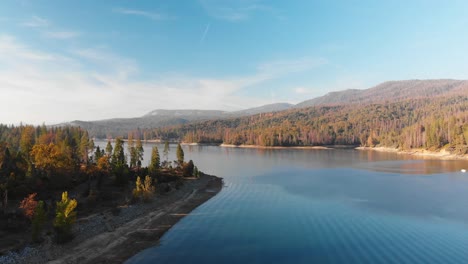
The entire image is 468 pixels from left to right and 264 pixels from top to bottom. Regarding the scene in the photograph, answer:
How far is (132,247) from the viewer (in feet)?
94.2

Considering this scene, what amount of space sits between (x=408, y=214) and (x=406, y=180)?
3384 centimetres

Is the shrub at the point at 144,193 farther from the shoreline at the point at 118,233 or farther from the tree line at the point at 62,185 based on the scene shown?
the shoreline at the point at 118,233

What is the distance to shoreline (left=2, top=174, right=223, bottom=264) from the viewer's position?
83.5 ft

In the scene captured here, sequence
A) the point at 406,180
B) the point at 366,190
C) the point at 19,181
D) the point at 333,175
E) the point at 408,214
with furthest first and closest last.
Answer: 1. the point at 333,175
2. the point at 406,180
3. the point at 366,190
4. the point at 19,181
5. the point at 408,214

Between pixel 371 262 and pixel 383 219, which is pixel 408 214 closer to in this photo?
pixel 383 219

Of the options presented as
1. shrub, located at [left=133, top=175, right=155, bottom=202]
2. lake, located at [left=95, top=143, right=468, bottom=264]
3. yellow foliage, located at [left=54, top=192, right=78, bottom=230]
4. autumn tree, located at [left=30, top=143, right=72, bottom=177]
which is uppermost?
autumn tree, located at [left=30, top=143, right=72, bottom=177]

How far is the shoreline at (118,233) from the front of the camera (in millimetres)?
25453

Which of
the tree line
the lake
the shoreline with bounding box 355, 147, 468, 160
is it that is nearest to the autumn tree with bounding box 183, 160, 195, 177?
the tree line

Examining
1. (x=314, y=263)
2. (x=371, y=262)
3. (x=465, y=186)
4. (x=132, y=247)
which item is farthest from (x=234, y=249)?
(x=465, y=186)

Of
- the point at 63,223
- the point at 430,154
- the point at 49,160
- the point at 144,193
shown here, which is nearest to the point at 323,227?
the point at 144,193

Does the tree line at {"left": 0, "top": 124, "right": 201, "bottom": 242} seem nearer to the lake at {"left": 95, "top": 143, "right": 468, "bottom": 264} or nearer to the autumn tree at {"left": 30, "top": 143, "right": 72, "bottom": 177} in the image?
the autumn tree at {"left": 30, "top": 143, "right": 72, "bottom": 177}

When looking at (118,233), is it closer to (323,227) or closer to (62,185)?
(323,227)

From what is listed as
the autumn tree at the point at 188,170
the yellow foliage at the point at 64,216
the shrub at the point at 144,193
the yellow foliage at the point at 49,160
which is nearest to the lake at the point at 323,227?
the yellow foliage at the point at 64,216

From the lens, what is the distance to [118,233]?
31938 mm
